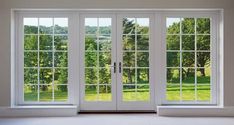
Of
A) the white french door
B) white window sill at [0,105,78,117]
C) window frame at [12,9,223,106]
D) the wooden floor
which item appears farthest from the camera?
the white french door

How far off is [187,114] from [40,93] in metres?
2.88

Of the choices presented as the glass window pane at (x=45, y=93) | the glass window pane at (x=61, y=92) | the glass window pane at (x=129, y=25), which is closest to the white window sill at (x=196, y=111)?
the glass window pane at (x=129, y=25)

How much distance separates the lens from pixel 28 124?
20.7 feet

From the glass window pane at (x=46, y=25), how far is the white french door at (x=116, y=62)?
0.61 m

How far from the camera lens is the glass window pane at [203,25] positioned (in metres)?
7.39

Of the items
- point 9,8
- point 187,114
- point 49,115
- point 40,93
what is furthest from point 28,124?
point 187,114

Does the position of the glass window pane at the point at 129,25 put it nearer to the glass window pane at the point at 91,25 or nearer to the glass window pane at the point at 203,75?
the glass window pane at the point at 91,25

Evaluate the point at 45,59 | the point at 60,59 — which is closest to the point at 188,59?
the point at 60,59

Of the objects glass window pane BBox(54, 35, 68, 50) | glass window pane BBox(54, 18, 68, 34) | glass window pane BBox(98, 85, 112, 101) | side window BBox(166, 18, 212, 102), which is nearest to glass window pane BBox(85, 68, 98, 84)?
glass window pane BBox(98, 85, 112, 101)

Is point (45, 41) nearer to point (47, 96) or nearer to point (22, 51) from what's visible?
point (22, 51)

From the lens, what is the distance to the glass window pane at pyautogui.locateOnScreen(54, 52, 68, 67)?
7.43 metres

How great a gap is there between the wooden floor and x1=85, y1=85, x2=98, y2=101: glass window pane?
1.41 ft

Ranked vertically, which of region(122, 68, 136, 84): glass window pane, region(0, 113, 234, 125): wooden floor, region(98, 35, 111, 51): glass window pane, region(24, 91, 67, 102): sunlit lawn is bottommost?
region(0, 113, 234, 125): wooden floor

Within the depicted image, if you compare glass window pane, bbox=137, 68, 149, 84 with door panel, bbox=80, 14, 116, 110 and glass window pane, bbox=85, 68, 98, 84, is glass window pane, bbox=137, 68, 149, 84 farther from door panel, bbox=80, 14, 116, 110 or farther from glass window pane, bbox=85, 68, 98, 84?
glass window pane, bbox=85, 68, 98, 84
